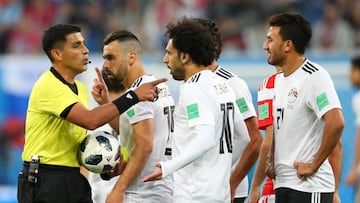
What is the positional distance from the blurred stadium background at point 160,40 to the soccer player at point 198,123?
5.93 meters

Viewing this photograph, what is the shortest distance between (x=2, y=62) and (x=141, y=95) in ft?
24.8

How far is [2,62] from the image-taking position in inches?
571

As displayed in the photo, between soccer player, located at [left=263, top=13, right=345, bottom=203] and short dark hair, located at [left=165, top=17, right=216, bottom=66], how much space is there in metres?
0.68

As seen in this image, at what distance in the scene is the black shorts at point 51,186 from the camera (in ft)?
24.9

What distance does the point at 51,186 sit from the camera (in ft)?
24.9

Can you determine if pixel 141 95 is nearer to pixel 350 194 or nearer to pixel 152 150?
pixel 152 150

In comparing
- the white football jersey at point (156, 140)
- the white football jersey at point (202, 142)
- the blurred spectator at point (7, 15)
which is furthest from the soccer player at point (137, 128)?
the blurred spectator at point (7, 15)

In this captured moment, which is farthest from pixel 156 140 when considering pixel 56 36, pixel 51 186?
pixel 56 36

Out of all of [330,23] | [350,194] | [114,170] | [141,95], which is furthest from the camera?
[330,23]

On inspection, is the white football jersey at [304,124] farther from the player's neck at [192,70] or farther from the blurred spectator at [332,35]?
the blurred spectator at [332,35]

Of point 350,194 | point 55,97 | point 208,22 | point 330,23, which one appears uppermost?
point 330,23

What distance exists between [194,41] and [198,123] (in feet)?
2.07

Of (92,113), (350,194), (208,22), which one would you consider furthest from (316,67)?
(350,194)

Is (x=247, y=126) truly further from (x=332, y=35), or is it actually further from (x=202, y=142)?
(x=332, y=35)
